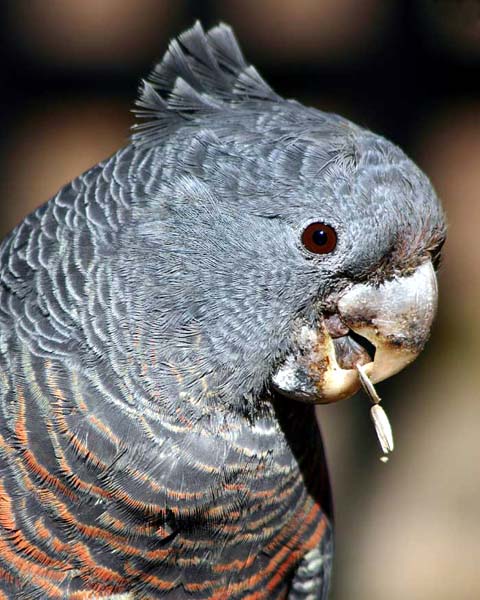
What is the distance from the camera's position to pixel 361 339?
1.64 m

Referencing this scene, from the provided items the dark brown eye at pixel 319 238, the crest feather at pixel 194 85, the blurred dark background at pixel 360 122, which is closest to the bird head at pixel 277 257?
the dark brown eye at pixel 319 238

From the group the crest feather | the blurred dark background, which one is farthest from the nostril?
the blurred dark background

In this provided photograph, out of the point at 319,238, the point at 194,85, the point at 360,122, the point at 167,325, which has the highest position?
the point at 360,122

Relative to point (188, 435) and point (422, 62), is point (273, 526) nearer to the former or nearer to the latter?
point (188, 435)

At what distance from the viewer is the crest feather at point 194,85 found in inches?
67.4

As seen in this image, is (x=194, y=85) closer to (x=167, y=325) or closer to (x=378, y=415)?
(x=167, y=325)

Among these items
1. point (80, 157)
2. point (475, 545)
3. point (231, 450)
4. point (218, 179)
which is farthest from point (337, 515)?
point (218, 179)

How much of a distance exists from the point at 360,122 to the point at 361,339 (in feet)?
7.30

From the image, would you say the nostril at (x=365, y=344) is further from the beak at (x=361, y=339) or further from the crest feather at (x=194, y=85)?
the crest feather at (x=194, y=85)

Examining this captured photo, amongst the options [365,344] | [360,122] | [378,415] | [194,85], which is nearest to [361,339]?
[365,344]

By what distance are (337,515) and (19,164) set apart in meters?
2.17

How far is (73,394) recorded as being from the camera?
1.52m

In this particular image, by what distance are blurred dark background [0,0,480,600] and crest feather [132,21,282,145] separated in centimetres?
191

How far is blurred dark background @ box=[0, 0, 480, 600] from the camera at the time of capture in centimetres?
363
